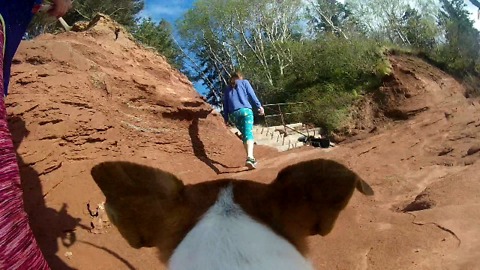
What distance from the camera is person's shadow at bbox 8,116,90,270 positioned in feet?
14.2

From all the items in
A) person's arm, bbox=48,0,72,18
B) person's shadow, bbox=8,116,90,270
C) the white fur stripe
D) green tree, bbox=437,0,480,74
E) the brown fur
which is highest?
green tree, bbox=437,0,480,74

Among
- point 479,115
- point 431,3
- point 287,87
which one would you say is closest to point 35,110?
point 479,115

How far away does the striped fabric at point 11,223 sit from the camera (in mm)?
1338

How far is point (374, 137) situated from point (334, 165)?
12727mm

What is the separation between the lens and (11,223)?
1374 millimetres

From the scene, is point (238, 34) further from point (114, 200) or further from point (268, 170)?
point (114, 200)

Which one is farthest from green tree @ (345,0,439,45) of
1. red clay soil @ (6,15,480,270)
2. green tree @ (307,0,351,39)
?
red clay soil @ (6,15,480,270)

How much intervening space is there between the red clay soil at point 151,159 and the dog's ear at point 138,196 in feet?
0.86

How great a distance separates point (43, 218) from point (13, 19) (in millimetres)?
2995

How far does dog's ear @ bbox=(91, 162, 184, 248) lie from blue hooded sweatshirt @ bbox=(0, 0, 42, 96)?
2.60 feet

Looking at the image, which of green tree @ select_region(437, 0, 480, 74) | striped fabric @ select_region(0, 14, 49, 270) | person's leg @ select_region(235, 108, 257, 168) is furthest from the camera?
green tree @ select_region(437, 0, 480, 74)

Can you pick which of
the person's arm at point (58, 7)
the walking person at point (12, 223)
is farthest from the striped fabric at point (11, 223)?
the person's arm at point (58, 7)

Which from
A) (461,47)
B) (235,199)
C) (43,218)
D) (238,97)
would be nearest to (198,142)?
(238,97)

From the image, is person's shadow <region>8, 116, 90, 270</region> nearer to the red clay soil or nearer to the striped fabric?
the red clay soil
